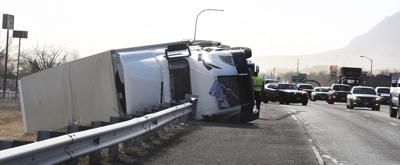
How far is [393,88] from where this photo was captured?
3003 centimetres

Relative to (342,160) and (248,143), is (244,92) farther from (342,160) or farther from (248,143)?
(342,160)

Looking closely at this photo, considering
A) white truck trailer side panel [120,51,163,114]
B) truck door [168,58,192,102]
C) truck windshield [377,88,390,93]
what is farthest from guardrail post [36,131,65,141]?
truck windshield [377,88,390,93]

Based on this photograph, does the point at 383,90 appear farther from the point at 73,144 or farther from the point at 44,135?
the point at 44,135

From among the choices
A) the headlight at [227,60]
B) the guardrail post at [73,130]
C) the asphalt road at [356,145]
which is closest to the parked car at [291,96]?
the asphalt road at [356,145]

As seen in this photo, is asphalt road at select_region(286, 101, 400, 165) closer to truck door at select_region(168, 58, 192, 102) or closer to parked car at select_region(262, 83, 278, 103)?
truck door at select_region(168, 58, 192, 102)

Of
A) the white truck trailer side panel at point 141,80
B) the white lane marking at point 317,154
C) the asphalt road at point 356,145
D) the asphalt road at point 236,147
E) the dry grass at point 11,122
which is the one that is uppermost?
the white truck trailer side panel at point 141,80

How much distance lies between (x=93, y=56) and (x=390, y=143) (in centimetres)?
825

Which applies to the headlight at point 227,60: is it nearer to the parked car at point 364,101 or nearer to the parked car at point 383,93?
the parked car at point 364,101

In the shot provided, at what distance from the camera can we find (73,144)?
7.46m

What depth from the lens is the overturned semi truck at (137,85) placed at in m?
17.2

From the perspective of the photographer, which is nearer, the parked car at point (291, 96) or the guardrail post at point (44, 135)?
the guardrail post at point (44, 135)

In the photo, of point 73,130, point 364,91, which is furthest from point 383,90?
point 73,130

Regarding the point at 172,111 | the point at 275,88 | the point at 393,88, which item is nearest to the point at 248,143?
the point at 172,111

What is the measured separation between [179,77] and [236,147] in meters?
7.04
